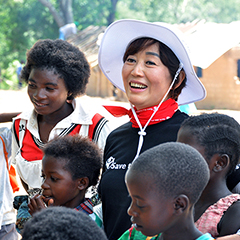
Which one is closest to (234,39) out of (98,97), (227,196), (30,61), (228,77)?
(228,77)

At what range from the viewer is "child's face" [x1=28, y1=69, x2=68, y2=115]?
2699 millimetres

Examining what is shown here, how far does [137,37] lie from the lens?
7.43 feet

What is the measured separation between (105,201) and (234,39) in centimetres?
1192

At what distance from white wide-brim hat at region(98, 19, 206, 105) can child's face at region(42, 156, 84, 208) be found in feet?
2.39

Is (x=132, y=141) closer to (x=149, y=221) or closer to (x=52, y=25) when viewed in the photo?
(x=149, y=221)

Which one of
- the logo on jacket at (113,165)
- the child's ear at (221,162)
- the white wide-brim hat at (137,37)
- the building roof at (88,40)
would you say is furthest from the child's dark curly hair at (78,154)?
the building roof at (88,40)

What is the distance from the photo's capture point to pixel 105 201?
206 cm

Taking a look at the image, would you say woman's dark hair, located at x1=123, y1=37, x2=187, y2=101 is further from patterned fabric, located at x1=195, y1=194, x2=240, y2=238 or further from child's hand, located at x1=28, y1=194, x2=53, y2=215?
child's hand, located at x1=28, y1=194, x2=53, y2=215

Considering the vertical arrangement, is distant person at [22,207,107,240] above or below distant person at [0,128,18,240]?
above

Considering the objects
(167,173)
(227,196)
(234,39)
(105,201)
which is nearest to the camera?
(167,173)

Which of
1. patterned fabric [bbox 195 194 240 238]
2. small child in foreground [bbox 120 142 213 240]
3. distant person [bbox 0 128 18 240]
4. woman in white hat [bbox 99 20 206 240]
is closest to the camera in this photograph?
small child in foreground [bbox 120 142 213 240]

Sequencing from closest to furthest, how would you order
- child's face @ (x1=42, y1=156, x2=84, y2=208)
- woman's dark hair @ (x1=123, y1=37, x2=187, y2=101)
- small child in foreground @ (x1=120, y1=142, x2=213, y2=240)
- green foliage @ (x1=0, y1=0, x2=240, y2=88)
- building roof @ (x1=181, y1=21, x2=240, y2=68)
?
small child in foreground @ (x1=120, y1=142, x2=213, y2=240) → woman's dark hair @ (x1=123, y1=37, x2=187, y2=101) → child's face @ (x1=42, y1=156, x2=84, y2=208) → building roof @ (x1=181, y1=21, x2=240, y2=68) → green foliage @ (x1=0, y1=0, x2=240, y2=88)

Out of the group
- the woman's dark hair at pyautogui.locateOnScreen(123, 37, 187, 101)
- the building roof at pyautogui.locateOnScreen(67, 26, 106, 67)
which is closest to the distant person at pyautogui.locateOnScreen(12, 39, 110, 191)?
the woman's dark hair at pyautogui.locateOnScreen(123, 37, 187, 101)

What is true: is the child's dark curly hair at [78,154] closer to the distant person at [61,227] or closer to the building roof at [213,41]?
the distant person at [61,227]
